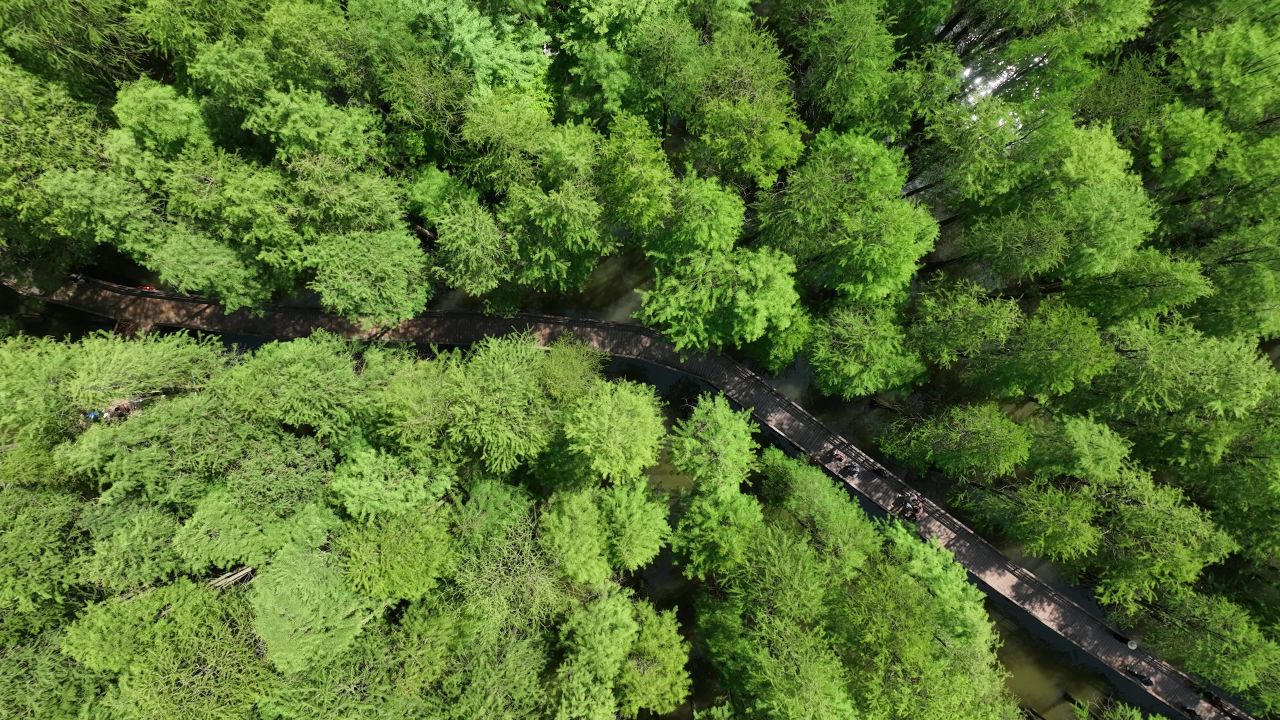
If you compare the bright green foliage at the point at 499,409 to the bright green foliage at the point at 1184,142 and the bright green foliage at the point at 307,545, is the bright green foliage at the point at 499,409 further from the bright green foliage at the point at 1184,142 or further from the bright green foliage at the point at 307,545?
the bright green foliage at the point at 1184,142

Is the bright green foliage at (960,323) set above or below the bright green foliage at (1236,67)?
below

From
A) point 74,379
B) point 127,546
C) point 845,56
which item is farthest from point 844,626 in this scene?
point 74,379

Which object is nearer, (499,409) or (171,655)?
(171,655)

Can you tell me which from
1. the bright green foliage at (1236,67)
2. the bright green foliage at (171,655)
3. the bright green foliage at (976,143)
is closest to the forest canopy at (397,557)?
the bright green foliage at (171,655)

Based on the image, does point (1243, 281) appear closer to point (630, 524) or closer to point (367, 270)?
point (630, 524)

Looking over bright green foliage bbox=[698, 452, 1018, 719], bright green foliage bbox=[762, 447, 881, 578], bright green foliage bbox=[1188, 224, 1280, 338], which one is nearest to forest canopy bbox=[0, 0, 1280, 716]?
bright green foliage bbox=[1188, 224, 1280, 338]

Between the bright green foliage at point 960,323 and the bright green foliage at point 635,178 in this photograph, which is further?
the bright green foliage at point 960,323

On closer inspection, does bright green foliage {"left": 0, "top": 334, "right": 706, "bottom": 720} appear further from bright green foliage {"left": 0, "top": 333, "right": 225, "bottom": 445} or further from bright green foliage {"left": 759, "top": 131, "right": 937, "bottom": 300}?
bright green foliage {"left": 759, "top": 131, "right": 937, "bottom": 300}
